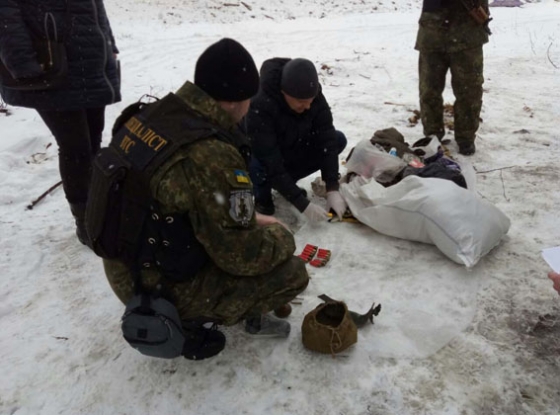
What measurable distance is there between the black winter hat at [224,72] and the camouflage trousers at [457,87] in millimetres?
2894

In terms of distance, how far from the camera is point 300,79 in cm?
287

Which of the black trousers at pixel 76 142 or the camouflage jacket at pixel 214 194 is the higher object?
the camouflage jacket at pixel 214 194

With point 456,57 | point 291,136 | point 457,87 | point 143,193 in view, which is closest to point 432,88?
point 457,87

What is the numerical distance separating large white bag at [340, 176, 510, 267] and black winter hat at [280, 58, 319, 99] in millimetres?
819

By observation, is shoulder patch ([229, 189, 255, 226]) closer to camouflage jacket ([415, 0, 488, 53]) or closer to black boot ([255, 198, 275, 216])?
black boot ([255, 198, 275, 216])

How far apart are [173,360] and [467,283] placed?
167 centimetres

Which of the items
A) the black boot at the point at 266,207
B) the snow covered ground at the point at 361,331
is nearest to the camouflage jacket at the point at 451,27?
the snow covered ground at the point at 361,331

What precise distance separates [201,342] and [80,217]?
1257mm

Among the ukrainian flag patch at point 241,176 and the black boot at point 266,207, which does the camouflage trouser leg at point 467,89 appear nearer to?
the black boot at point 266,207

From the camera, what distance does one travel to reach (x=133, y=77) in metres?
6.52

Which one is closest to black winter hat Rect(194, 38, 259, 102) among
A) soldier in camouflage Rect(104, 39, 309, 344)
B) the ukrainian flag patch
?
soldier in camouflage Rect(104, 39, 309, 344)

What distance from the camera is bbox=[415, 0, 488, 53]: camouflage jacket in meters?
3.92

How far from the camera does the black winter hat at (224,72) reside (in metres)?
1.77

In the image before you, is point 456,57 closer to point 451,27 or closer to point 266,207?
point 451,27
